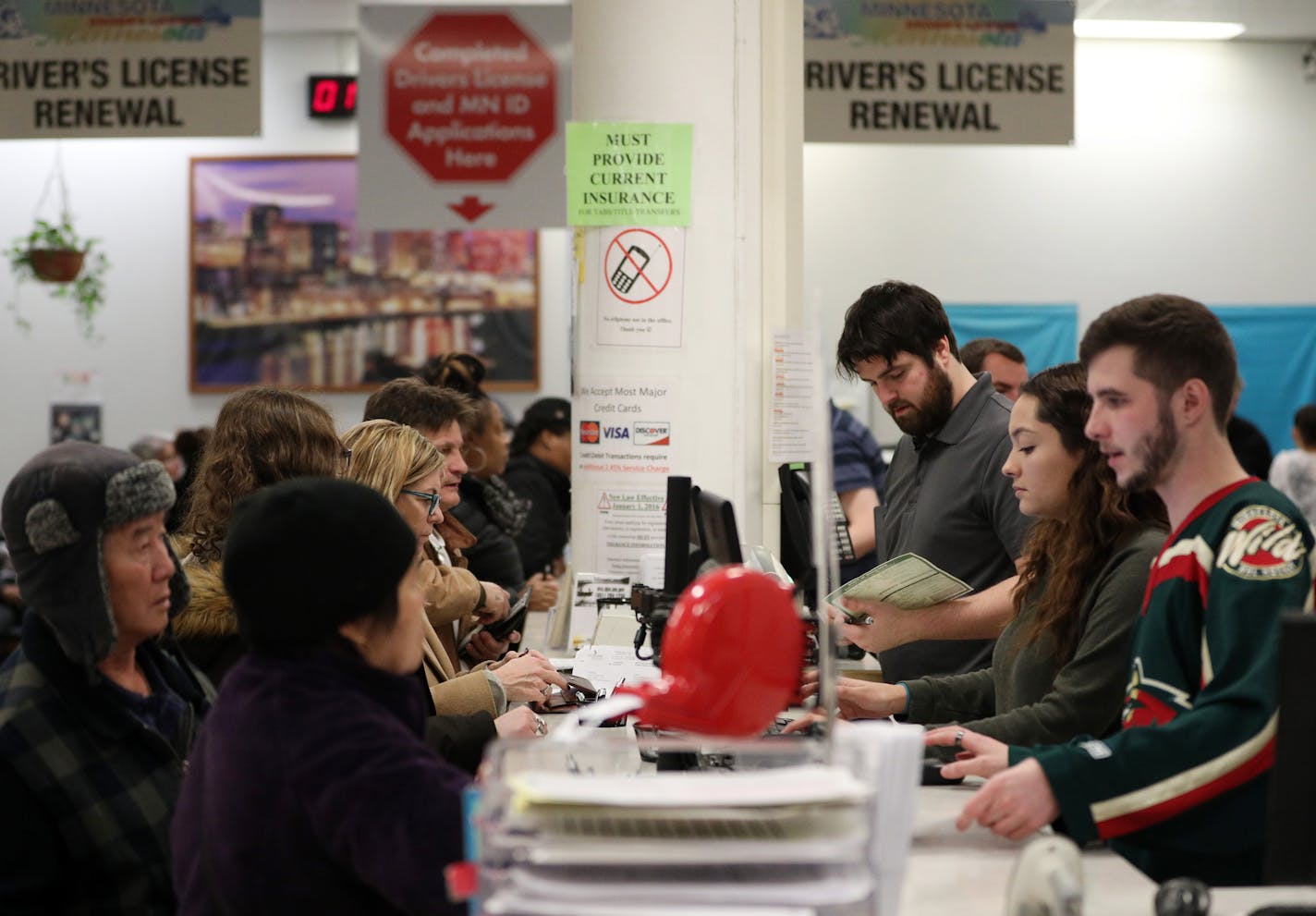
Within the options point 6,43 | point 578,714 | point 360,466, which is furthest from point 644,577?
point 6,43

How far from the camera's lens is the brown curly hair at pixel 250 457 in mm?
2611

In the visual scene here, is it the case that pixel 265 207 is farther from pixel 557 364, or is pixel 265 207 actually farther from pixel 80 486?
pixel 80 486

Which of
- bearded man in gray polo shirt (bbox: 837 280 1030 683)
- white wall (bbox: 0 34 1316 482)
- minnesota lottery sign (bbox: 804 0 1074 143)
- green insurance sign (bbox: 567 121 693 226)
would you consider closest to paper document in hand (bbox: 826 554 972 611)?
bearded man in gray polo shirt (bbox: 837 280 1030 683)

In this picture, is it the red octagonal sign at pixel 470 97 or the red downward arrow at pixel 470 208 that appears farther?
the red octagonal sign at pixel 470 97

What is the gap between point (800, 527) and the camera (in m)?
3.33

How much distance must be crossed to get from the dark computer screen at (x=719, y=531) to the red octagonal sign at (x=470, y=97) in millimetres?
4929

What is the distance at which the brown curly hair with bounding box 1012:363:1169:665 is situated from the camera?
7.82 ft

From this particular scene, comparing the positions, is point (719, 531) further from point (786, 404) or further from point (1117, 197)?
point (1117, 197)

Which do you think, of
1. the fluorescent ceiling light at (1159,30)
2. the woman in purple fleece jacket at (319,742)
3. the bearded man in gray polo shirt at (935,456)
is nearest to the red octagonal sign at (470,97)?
the bearded man in gray polo shirt at (935,456)

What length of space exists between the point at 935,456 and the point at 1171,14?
686 centimetres

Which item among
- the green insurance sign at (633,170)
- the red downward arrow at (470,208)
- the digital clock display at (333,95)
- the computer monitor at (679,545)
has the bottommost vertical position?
the computer monitor at (679,545)

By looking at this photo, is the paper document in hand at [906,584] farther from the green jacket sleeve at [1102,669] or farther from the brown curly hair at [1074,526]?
the green jacket sleeve at [1102,669]

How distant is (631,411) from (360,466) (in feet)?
3.49

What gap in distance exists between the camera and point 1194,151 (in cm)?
1019
